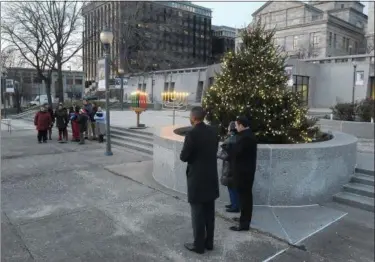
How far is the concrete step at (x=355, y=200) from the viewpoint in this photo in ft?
19.2

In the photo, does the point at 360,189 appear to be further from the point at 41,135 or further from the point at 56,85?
the point at 56,85

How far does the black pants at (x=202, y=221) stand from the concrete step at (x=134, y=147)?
7.07 m

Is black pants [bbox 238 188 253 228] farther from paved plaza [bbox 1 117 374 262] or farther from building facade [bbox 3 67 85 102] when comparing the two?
building facade [bbox 3 67 85 102]

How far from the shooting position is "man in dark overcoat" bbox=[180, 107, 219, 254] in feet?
12.8

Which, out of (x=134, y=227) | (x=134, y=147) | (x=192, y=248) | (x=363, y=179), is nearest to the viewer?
(x=192, y=248)

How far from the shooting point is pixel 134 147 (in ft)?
39.7

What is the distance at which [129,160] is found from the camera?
1004 centimetres

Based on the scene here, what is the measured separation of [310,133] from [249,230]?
11.2ft

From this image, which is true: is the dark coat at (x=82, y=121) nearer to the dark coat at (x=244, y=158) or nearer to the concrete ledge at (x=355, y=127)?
the dark coat at (x=244, y=158)

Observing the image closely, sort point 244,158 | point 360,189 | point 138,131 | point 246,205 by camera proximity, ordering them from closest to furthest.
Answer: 1. point 244,158
2. point 246,205
3. point 360,189
4. point 138,131

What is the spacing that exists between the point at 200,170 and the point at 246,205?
124cm

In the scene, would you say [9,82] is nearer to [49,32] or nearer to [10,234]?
[49,32]

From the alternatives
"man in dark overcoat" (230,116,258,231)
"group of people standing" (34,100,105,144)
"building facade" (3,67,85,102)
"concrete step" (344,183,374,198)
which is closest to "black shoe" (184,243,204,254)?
"man in dark overcoat" (230,116,258,231)

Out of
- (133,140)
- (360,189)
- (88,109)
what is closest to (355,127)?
(360,189)
